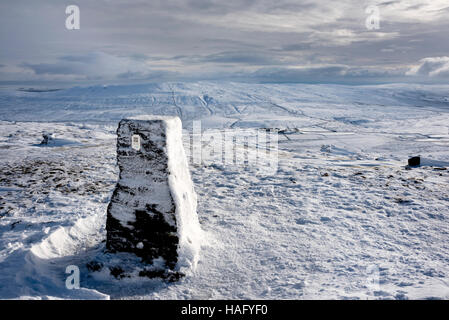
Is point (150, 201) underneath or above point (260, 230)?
above

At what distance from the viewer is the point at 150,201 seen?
16.6 ft

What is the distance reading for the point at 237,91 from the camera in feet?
393

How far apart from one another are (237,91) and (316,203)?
11526 centimetres

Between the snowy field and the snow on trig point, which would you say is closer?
the snowy field

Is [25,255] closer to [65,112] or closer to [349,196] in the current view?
[349,196]

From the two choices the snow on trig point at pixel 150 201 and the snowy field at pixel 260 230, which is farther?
the snow on trig point at pixel 150 201

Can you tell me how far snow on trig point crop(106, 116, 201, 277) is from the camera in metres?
4.94

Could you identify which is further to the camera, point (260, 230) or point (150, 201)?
point (260, 230)

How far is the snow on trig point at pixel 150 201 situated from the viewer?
4.94m

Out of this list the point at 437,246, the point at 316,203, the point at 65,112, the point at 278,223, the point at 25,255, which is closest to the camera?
the point at 25,255

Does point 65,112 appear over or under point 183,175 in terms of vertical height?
over
